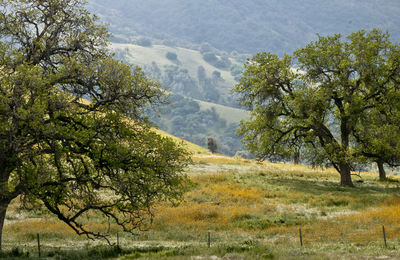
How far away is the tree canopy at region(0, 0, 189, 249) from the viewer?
18094mm

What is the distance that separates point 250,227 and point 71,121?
565 inches

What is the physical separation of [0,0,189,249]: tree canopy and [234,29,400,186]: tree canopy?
2544 centimetres

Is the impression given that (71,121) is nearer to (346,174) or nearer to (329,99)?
(329,99)

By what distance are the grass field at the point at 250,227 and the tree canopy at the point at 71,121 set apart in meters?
2.94

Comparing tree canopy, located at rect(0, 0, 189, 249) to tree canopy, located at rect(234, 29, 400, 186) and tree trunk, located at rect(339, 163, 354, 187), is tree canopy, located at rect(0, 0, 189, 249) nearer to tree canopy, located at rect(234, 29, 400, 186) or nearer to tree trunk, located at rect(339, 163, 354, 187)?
tree canopy, located at rect(234, 29, 400, 186)

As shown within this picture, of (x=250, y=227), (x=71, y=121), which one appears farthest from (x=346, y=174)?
(x=71, y=121)

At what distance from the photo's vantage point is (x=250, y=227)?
28641 millimetres

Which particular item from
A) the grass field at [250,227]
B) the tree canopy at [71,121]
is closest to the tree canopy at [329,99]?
the grass field at [250,227]

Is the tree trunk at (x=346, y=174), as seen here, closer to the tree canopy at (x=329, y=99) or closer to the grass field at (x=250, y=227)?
the tree canopy at (x=329, y=99)

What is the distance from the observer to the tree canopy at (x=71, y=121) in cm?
1809

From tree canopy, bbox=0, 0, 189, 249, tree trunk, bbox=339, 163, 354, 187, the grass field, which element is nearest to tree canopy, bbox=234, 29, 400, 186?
tree trunk, bbox=339, 163, 354, 187

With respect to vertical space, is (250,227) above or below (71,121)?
below

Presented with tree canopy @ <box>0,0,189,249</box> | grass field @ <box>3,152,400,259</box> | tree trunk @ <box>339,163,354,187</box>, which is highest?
tree canopy @ <box>0,0,189,249</box>

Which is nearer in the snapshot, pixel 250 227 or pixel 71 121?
pixel 71 121
